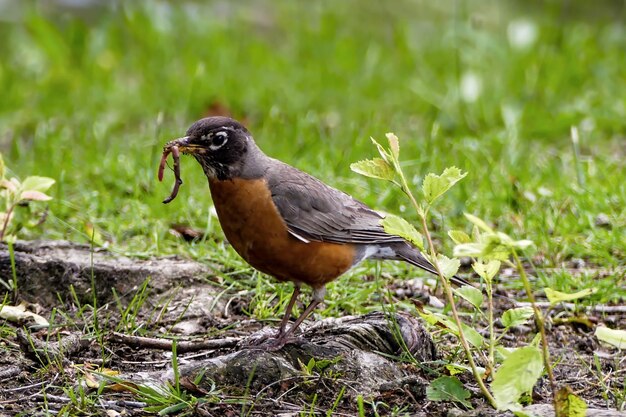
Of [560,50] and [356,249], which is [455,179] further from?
[560,50]

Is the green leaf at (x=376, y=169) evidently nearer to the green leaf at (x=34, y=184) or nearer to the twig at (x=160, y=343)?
the twig at (x=160, y=343)

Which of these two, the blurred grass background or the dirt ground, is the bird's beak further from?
the blurred grass background

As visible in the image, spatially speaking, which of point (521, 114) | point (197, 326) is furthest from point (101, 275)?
point (521, 114)

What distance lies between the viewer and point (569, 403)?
9.90 ft

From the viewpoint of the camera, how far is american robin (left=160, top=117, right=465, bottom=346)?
156 inches

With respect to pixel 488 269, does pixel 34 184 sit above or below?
below

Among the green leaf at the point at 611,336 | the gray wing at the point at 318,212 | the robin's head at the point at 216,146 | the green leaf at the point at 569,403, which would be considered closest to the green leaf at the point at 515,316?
the green leaf at the point at 611,336

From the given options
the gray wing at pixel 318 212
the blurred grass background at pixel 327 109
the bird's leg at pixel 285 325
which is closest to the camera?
the bird's leg at pixel 285 325

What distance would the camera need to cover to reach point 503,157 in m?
6.14

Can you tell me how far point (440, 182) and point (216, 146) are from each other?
3.74ft

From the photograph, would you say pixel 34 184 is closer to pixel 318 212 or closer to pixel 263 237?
pixel 263 237

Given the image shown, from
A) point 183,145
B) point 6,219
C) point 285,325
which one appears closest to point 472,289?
point 285,325

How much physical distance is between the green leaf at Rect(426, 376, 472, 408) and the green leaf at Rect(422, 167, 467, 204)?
63 cm

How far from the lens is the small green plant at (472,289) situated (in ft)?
9.63
